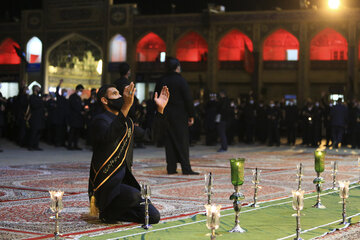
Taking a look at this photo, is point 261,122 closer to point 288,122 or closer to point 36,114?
point 288,122

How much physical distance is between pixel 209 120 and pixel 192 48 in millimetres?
14188

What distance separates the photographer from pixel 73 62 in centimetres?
3581

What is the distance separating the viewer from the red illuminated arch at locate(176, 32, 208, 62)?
32250 mm

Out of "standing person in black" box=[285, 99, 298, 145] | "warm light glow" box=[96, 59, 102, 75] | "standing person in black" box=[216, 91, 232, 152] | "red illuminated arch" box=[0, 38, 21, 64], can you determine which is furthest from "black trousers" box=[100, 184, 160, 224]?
"red illuminated arch" box=[0, 38, 21, 64]

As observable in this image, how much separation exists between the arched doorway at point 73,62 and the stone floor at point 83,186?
21.5m

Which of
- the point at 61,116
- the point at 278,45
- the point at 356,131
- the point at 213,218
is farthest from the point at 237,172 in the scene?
the point at 278,45

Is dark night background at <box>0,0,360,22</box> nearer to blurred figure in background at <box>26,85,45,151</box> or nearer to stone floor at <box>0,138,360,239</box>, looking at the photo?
blurred figure in background at <box>26,85,45,151</box>

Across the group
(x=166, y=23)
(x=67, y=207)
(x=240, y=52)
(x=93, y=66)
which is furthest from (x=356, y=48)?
(x=67, y=207)

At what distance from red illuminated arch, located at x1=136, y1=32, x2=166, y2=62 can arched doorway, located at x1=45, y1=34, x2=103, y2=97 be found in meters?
2.30

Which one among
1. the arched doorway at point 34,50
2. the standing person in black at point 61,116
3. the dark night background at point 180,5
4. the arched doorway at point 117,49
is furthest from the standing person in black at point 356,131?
the arched doorway at point 34,50

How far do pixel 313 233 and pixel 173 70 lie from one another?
16.4ft

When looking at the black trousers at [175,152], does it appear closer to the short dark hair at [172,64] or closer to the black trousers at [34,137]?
the short dark hair at [172,64]

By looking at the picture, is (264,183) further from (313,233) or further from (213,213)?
(213,213)

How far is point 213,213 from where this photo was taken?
3572 millimetres
